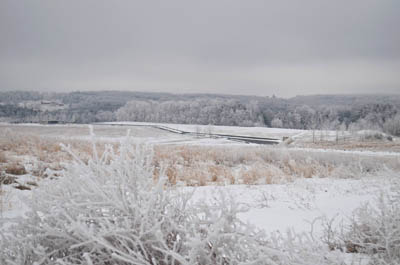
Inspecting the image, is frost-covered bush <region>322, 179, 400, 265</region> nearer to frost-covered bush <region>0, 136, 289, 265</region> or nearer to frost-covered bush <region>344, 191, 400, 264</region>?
frost-covered bush <region>344, 191, 400, 264</region>

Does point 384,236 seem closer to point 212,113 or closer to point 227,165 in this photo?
point 227,165

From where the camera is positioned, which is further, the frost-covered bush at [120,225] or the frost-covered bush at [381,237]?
the frost-covered bush at [381,237]

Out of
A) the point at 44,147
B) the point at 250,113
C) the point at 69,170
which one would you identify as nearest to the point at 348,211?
the point at 69,170

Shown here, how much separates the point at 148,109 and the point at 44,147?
100700 millimetres

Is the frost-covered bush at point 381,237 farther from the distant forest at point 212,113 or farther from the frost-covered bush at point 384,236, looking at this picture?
the distant forest at point 212,113

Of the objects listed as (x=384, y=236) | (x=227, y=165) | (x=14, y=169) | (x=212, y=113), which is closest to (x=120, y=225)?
(x=384, y=236)

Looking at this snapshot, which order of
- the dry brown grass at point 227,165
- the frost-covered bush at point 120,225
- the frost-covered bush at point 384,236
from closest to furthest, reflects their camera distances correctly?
the frost-covered bush at point 120,225, the frost-covered bush at point 384,236, the dry brown grass at point 227,165

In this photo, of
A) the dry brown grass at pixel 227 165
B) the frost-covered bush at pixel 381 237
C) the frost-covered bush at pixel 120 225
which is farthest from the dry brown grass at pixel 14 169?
the frost-covered bush at pixel 381 237

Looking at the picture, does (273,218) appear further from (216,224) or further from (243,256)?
(216,224)

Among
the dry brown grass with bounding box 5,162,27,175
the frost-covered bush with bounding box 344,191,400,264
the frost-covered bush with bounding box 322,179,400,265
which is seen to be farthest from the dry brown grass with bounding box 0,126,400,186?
the frost-covered bush with bounding box 344,191,400,264

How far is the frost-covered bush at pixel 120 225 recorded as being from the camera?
1.38 meters

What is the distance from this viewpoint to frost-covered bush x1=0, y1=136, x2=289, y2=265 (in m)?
1.38

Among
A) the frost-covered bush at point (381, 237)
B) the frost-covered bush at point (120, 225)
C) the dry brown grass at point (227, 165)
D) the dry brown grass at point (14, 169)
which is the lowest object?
the dry brown grass at point (227, 165)

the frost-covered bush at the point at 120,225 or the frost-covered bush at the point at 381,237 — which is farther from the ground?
the frost-covered bush at the point at 120,225
